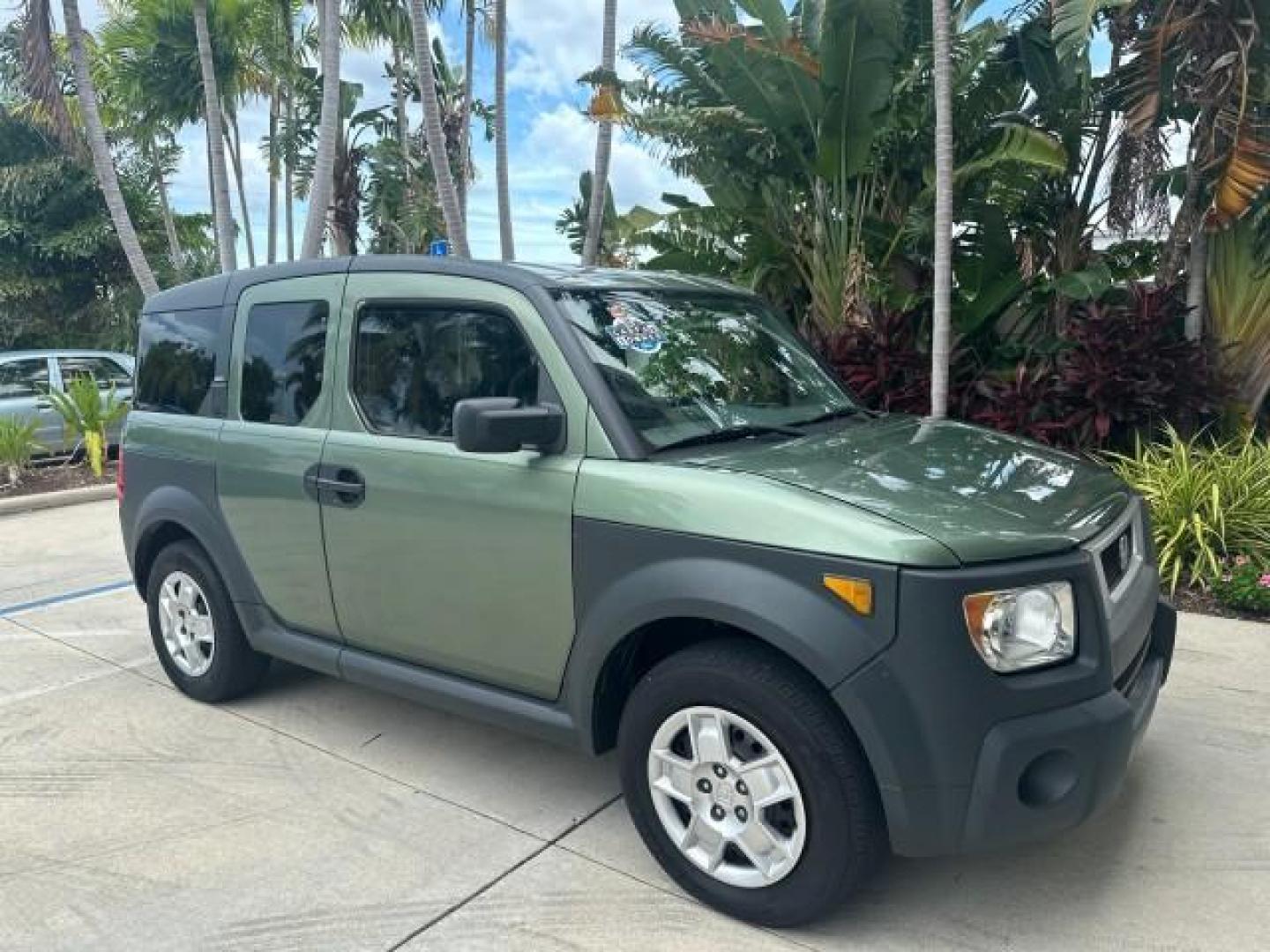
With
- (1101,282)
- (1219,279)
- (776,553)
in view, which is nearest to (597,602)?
(776,553)

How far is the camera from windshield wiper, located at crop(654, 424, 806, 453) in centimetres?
309

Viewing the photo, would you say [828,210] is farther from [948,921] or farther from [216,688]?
[948,921]

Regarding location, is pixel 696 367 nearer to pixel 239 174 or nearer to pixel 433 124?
pixel 433 124

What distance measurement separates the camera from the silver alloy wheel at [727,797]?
265 centimetres

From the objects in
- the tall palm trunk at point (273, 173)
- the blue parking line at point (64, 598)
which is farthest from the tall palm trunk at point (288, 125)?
→ the blue parking line at point (64, 598)

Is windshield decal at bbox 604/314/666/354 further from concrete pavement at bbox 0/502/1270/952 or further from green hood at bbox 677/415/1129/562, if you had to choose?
concrete pavement at bbox 0/502/1270/952

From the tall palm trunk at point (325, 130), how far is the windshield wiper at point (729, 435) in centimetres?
867

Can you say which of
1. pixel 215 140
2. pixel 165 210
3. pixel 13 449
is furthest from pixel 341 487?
pixel 165 210

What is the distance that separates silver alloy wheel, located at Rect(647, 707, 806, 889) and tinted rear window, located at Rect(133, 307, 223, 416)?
2669 mm

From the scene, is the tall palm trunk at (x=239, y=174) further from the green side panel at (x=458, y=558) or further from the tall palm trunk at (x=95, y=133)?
the green side panel at (x=458, y=558)

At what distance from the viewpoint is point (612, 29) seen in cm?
1075

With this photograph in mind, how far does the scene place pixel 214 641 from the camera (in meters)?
4.39

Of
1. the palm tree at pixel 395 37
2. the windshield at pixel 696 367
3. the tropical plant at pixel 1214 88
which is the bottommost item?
the windshield at pixel 696 367

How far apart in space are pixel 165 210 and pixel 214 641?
19.5 meters
